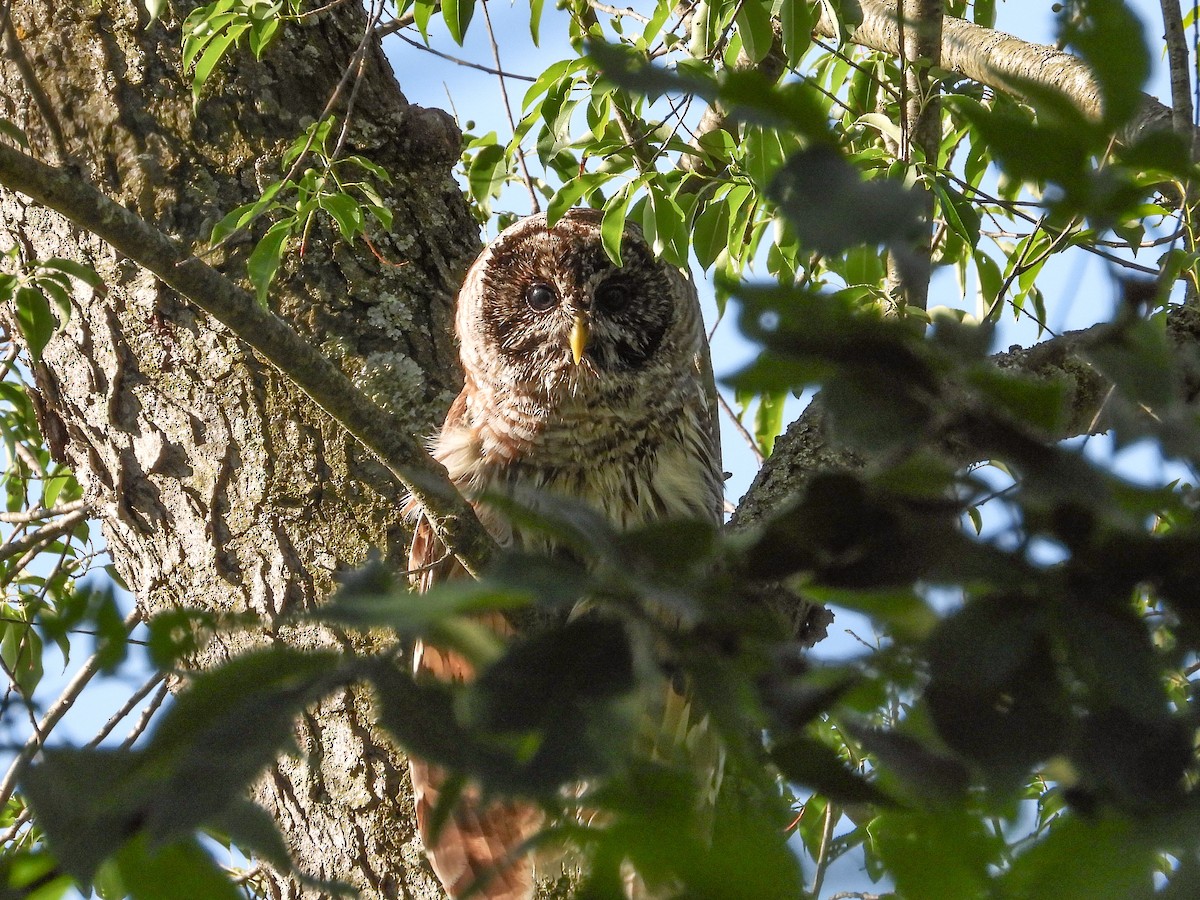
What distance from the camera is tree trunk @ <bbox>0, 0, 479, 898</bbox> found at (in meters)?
2.32

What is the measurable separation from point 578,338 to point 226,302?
160cm

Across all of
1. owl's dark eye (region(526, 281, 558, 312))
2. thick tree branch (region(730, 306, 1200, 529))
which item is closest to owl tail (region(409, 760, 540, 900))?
thick tree branch (region(730, 306, 1200, 529))

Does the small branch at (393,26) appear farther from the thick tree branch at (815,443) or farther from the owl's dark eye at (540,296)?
the thick tree branch at (815,443)

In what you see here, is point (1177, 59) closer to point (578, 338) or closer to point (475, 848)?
point (578, 338)

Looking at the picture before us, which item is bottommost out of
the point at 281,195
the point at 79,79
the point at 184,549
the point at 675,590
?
the point at 675,590

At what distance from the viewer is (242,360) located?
259cm

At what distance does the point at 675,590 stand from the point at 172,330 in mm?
2363

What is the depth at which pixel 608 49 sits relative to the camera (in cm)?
54

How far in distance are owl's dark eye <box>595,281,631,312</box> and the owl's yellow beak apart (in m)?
0.18

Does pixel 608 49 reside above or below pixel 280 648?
above

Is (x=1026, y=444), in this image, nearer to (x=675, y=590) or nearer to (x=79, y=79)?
(x=675, y=590)

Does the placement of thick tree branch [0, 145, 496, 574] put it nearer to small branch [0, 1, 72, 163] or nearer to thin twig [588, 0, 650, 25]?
small branch [0, 1, 72, 163]

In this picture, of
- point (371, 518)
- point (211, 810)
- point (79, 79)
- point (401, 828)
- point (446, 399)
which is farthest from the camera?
point (446, 399)

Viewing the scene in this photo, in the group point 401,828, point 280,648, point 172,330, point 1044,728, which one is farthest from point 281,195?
point 1044,728
